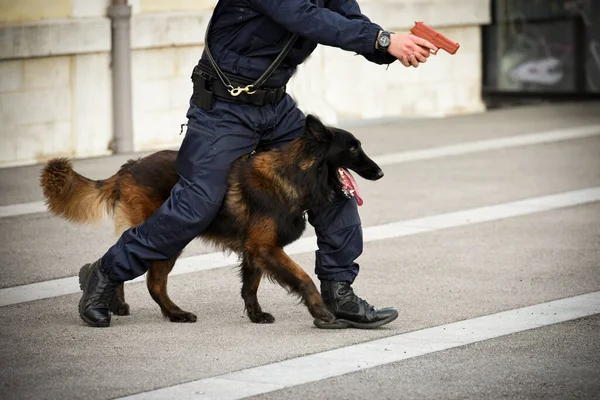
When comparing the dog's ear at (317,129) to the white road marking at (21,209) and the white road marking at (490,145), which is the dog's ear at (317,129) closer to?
the white road marking at (21,209)

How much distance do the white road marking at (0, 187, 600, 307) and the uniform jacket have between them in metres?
1.81

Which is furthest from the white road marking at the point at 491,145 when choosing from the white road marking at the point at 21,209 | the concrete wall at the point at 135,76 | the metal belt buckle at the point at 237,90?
the metal belt buckle at the point at 237,90

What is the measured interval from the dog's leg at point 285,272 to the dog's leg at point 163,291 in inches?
22.3

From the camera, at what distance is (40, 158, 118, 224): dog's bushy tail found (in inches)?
252

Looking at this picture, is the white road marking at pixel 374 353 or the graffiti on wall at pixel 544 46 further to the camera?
the graffiti on wall at pixel 544 46

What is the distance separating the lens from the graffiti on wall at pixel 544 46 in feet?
55.7

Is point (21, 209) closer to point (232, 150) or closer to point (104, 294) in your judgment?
point (104, 294)

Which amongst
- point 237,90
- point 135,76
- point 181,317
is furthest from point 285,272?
point 135,76

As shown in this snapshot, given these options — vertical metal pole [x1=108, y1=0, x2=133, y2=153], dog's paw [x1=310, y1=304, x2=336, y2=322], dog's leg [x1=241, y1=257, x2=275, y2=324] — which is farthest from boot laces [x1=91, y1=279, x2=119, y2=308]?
vertical metal pole [x1=108, y1=0, x2=133, y2=153]

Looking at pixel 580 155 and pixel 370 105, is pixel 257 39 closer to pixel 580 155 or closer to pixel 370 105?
pixel 580 155

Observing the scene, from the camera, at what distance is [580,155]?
12.4 m

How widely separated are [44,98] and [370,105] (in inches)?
175

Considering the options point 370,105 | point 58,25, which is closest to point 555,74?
point 370,105

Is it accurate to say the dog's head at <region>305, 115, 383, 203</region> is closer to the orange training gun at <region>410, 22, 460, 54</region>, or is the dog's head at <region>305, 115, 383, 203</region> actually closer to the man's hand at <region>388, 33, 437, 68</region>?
the man's hand at <region>388, 33, 437, 68</region>
